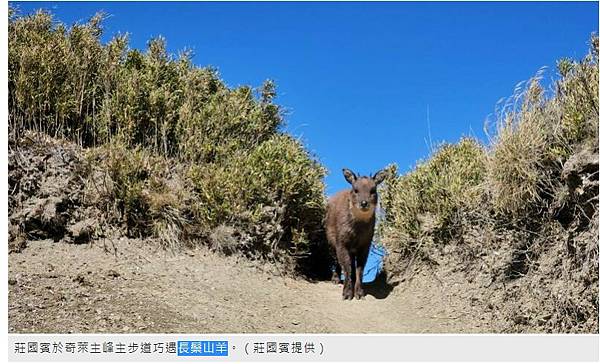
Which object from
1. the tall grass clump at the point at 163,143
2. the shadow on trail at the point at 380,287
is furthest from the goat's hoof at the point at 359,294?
the tall grass clump at the point at 163,143

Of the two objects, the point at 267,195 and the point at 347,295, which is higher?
the point at 267,195

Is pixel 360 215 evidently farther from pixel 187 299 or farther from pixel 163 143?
pixel 163 143

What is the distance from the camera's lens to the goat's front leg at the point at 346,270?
11.4m

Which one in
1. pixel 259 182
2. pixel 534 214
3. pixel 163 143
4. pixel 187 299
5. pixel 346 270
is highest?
pixel 163 143

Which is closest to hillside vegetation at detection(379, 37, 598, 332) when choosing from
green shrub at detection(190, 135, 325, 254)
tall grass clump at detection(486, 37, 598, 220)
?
tall grass clump at detection(486, 37, 598, 220)

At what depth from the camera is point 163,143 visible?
521 inches

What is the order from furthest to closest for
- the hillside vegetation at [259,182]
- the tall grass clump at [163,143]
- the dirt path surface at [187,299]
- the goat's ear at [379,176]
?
the goat's ear at [379,176] → the tall grass clump at [163,143] → the hillside vegetation at [259,182] → the dirt path surface at [187,299]

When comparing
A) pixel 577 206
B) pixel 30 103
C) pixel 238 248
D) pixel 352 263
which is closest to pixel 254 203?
pixel 238 248

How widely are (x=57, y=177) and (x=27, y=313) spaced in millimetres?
3271

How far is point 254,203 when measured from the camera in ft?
39.3

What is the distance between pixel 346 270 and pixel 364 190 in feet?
4.57

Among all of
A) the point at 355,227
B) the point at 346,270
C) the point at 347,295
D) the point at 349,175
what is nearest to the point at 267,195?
the point at 349,175

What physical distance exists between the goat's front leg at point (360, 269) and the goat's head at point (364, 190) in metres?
0.83

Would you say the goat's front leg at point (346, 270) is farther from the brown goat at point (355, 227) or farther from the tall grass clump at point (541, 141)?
the tall grass clump at point (541, 141)
